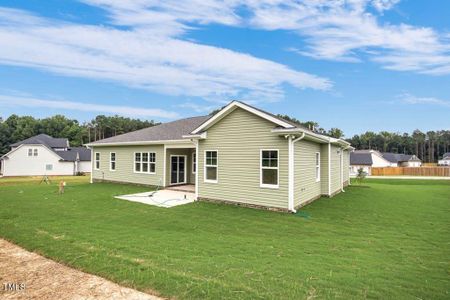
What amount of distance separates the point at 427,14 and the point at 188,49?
13510 mm

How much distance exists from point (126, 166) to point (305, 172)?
41.4ft

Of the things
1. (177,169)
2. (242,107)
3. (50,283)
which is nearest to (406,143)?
(177,169)

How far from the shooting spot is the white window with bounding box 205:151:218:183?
12344 mm

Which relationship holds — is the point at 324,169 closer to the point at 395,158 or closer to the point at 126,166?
the point at 126,166

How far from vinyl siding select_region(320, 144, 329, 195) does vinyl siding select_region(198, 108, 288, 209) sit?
4784 mm

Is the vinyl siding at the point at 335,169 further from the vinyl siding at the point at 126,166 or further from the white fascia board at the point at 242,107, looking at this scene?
the vinyl siding at the point at 126,166

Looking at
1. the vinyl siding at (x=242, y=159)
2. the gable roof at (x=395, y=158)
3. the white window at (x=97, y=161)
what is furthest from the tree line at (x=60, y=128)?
the gable roof at (x=395, y=158)

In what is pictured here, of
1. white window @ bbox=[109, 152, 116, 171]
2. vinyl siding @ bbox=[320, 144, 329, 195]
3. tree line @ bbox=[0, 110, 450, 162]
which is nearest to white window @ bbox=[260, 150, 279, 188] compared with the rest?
vinyl siding @ bbox=[320, 144, 329, 195]

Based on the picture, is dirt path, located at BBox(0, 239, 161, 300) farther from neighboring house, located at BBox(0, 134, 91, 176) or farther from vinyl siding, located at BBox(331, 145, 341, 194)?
neighboring house, located at BBox(0, 134, 91, 176)

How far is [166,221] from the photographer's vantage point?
28.6 feet

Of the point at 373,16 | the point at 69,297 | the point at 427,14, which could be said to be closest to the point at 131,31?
the point at 373,16

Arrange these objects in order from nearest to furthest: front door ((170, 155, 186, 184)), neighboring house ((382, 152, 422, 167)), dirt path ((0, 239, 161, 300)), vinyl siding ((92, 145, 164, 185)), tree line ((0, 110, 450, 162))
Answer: dirt path ((0, 239, 161, 300)) < vinyl siding ((92, 145, 164, 185)) < front door ((170, 155, 186, 184)) < tree line ((0, 110, 450, 162)) < neighboring house ((382, 152, 422, 167))

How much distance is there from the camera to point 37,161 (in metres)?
37.9

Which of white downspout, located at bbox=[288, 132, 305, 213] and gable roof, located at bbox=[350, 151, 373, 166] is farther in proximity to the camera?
gable roof, located at bbox=[350, 151, 373, 166]
